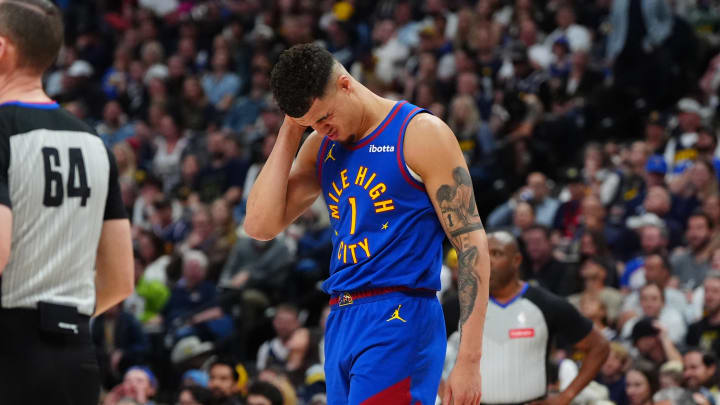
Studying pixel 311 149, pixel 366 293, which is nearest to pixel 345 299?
pixel 366 293

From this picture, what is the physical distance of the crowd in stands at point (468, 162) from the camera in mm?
10320

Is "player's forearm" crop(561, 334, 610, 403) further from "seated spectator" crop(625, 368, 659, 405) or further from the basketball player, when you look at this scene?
"seated spectator" crop(625, 368, 659, 405)

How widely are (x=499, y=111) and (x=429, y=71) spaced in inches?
50.4

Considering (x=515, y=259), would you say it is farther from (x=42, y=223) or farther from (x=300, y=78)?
(x=42, y=223)

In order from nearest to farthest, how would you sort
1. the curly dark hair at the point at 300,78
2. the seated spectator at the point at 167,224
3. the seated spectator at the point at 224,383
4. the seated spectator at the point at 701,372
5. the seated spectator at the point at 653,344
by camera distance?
the curly dark hair at the point at 300,78 → the seated spectator at the point at 701,372 → the seated spectator at the point at 653,344 → the seated spectator at the point at 224,383 → the seated spectator at the point at 167,224

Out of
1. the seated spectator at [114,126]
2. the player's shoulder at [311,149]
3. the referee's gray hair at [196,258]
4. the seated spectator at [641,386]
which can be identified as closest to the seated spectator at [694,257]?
the seated spectator at [641,386]

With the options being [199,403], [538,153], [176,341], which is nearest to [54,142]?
[199,403]

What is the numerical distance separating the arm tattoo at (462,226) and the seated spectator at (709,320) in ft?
20.3

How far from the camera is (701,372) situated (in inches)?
347

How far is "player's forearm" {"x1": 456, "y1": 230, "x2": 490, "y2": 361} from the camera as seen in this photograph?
156 inches

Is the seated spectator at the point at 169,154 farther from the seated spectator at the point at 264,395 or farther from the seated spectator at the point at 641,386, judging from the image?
the seated spectator at the point at 641,386

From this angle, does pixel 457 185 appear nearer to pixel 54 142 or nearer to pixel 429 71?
pixel 54 142

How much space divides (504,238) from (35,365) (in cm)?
340

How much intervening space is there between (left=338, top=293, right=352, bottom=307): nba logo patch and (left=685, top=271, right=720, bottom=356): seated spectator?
6.23 m
